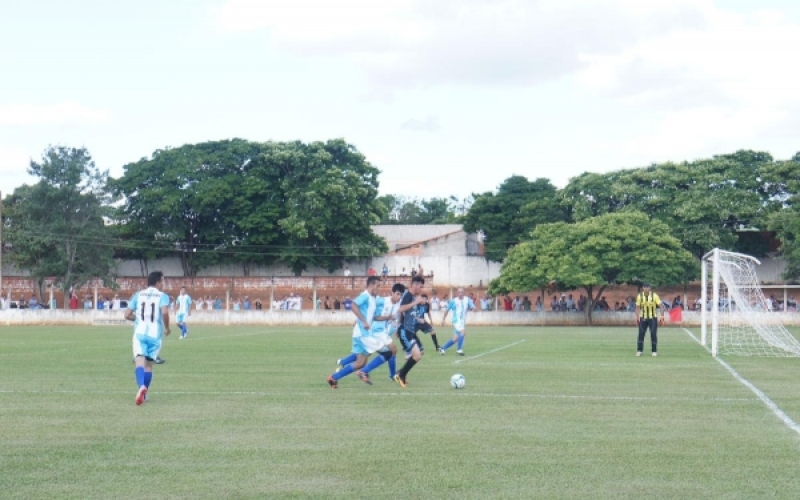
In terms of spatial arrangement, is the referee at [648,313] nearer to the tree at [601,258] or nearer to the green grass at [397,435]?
the green grass at [397,435]

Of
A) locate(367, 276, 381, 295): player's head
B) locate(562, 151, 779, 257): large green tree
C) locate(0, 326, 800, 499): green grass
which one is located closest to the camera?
locate(0, 326, 800, 499): green grass

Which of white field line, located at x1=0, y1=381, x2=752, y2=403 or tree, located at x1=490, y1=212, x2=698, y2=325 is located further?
tree, located at x1=490, y1=212, x2=698, y2=325

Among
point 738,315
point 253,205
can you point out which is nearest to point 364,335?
point 738,315

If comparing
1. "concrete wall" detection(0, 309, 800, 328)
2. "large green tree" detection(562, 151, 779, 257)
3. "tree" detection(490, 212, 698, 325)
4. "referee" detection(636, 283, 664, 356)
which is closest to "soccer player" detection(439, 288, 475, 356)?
"referee" detection(636, 283, 664, 356)

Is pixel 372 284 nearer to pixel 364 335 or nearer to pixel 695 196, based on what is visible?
pixel 364 335

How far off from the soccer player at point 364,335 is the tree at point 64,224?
60.7 meters

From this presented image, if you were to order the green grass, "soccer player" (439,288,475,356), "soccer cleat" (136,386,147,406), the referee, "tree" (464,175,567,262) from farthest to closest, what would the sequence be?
"tree" (464,175,567,262) → "soccer player" (439,288,475,356) → the referee → "soccer cleat" (136,386,147,406) → the green grass

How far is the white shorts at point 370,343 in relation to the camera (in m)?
18.6

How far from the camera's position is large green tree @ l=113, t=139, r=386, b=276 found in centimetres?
8056

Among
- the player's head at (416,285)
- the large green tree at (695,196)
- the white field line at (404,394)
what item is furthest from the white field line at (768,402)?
the large green tree at (695,196)

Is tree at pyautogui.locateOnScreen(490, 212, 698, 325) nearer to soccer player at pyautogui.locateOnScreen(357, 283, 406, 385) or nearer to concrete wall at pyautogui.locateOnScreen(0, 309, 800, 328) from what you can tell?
concrete wall at pyautogui.locateOnScreen(0, 309, 800, 328)

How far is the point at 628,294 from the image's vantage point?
75.2m

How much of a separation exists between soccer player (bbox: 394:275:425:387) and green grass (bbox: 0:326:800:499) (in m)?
0.37

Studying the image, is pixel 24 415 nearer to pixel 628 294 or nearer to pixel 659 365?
pixel 659 365
